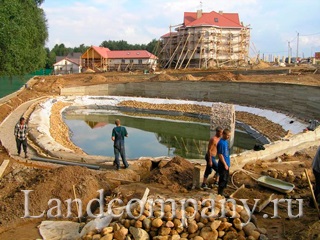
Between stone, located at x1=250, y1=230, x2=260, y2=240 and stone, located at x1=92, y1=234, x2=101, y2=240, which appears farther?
stone, located at x1=92, y1=234, x2=101, y2=240

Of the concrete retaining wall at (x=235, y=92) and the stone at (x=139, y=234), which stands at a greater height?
the concrete retaining wall at (x=235, y=92)

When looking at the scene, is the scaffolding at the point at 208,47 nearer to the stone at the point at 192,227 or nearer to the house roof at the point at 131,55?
the house roof at the point at 131,55

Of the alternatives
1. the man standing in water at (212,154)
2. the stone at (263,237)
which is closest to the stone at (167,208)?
the stone at (263,237)

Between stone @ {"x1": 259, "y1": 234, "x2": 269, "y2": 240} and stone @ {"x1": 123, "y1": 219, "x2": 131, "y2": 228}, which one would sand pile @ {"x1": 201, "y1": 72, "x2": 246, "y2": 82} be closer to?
stone @ {"x1": 259, "y1": 234, "x2": 269, "y2": 240}

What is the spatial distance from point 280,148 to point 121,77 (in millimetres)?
27950

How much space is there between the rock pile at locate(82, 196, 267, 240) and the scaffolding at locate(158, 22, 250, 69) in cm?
3814

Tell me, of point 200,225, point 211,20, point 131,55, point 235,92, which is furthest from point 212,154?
point 131,55

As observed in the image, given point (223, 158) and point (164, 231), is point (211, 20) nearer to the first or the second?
point (223, 158)

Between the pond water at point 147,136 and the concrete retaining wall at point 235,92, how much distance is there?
379 centimetres

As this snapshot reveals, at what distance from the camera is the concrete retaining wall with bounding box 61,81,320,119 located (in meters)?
20.0

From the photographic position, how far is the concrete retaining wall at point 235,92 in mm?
19953

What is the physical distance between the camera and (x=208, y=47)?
4269 cm

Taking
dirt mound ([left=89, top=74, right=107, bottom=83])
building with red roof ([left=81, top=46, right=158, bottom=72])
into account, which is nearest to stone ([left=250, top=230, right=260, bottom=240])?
dirt mound ([left=89, top=74, right=107, bottom=83])

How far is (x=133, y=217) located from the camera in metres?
5.09
